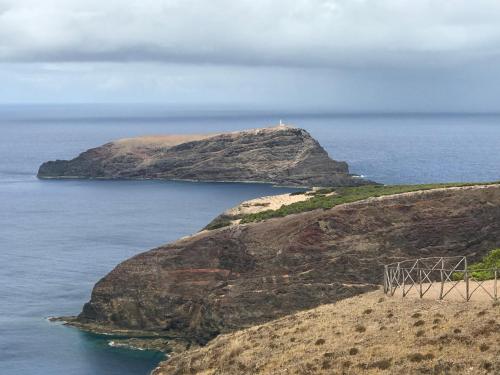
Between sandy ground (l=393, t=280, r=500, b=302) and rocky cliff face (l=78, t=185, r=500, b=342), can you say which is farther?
rocky cliff face (l=78, t=185, r=500, b=342)

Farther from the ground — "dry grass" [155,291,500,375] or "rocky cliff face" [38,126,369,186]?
"rocky cliff face" [38,126,369,186]

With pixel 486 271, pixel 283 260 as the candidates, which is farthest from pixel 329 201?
pixel 486 271

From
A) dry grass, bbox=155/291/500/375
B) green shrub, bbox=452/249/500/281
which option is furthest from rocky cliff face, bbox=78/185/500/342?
dry grass, bbox=155/291/500/375

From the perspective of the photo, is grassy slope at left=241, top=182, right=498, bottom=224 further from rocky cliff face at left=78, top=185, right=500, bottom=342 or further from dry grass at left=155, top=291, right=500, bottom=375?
dry grass at left=155, top=291, right=500, bottom=375

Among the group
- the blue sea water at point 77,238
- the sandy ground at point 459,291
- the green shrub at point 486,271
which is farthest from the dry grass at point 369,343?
the blue sea water at point 77,238

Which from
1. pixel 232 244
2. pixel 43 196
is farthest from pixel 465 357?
pixel 43 196

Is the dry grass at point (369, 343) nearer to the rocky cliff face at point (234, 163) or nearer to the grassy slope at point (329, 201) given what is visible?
the grassy slope at point (329, 201)

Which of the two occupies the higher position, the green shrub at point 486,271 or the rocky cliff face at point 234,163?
the rocky cliff face at point 234,163
